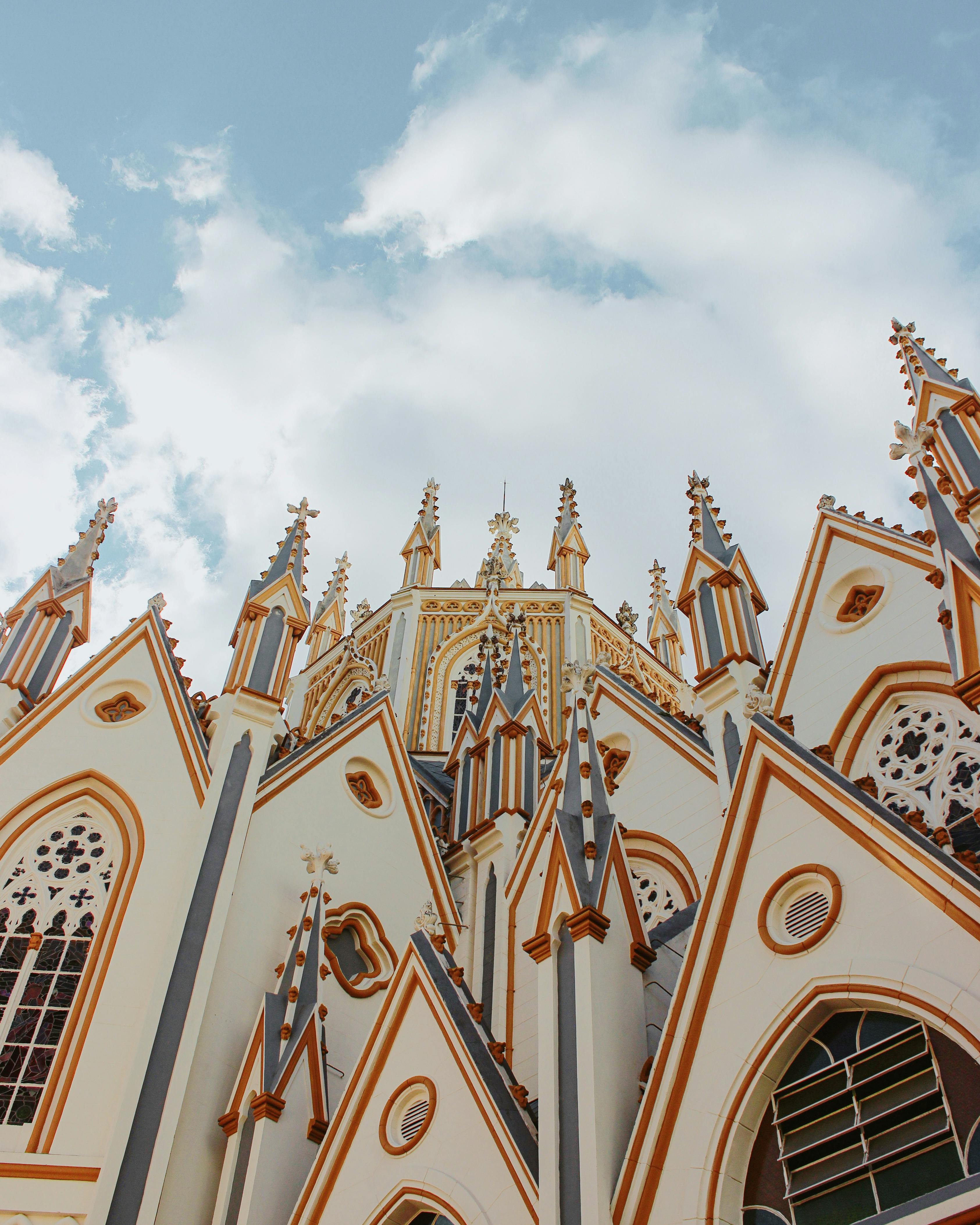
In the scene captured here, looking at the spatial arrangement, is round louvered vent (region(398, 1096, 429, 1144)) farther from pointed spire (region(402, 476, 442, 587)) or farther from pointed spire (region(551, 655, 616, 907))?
pointed spire (region(402, 476, 442, 587))

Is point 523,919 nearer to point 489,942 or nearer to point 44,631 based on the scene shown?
point 489,942

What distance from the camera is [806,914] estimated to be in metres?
9.30

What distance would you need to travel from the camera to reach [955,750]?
503 inches

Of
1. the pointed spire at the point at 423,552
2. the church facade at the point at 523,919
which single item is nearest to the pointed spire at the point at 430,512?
the pointed spire at the point at 423,552

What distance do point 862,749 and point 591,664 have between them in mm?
3594

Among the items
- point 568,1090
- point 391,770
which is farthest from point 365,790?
point 568,1090

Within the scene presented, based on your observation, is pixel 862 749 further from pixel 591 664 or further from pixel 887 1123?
pixel 887 1123

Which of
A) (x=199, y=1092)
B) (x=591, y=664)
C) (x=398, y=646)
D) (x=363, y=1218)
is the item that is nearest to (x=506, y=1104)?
(x=363, y=1218)

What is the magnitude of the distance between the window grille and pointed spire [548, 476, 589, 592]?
83.5 ft

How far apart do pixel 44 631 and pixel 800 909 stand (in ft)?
45.0

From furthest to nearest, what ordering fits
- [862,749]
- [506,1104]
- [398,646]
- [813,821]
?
[398,646], [862,749], [506,1104], [813,821]

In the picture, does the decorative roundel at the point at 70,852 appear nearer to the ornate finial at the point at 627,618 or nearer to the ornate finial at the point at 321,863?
the ornate finial at the point at 321,863

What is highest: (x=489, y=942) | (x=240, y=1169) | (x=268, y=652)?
(x=268, y=652)

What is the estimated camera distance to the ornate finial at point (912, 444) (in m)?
12.1
